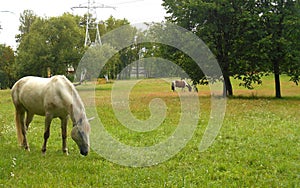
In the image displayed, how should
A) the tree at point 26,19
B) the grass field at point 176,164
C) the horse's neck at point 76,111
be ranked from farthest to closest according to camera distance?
the tree at point 26,19
the horse's neck at point 76,111
the grass field at point 176,164

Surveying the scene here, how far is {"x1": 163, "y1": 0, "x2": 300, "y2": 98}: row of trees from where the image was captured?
2430cm

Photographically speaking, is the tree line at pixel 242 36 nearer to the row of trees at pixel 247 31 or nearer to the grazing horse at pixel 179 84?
the row of trees at pixel 247 31

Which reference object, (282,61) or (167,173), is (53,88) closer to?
(167,173)

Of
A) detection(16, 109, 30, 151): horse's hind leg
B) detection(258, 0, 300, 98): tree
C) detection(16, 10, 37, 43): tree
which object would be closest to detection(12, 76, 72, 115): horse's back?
detection(16, 109, 30, 151): horse's hind leg

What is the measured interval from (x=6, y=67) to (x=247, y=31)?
41.8m

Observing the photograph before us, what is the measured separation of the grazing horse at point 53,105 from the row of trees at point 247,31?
17352 mm

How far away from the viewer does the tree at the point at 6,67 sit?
54350 millimetres

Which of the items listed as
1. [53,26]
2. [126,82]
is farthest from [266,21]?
[53,26]

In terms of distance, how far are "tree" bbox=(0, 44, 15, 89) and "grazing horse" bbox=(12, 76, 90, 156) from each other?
46.5 m

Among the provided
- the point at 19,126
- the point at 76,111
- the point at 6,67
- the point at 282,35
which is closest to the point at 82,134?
the point at 76,111

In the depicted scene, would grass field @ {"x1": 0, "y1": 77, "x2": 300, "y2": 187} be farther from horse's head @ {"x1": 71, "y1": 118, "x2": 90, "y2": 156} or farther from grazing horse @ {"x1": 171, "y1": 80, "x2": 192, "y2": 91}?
grazing horse @ {"x1": 171, "y1": 80, "x2": 192, "y2": 91}

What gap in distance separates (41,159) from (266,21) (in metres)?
21.7

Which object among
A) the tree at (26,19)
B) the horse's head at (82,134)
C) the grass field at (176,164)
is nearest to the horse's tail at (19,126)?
the grass field at (176,164)

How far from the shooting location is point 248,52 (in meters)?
A: 25.3
